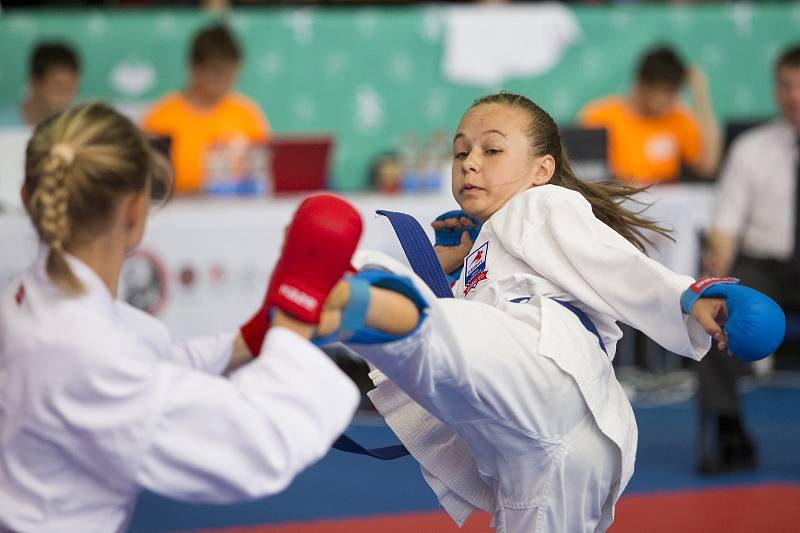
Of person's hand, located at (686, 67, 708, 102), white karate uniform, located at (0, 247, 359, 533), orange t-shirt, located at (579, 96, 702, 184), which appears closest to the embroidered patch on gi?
white karate uniform, located at (0, 247, 359, 533)

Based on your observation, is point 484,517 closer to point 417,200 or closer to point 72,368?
point 72,368

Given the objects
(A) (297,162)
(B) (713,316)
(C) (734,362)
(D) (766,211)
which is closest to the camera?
(B) (713,316)

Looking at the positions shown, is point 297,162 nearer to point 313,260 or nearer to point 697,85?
point 697,85

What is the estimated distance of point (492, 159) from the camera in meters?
2.38

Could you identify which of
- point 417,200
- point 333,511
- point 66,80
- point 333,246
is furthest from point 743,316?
point 66,80

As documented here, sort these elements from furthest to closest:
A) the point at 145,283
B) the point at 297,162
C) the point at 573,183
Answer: the point at 297,162 < the point at 145,283 < the point at 573,183

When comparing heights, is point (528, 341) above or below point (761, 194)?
above

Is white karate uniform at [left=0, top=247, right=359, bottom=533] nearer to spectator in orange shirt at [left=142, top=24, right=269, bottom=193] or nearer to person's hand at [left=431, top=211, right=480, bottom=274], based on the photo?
person's hand at [left=431, top=211, right=480, bottom=274]

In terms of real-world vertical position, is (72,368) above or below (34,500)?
above

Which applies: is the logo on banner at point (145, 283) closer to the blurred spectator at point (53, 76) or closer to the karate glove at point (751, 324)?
the blurred spectator at point (53, 76)

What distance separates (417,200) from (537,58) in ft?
5.83

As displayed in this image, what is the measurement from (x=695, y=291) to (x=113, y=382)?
1046 mm

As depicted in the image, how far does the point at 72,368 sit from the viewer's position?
5.32 ft

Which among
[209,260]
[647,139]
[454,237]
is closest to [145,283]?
[209,260]
